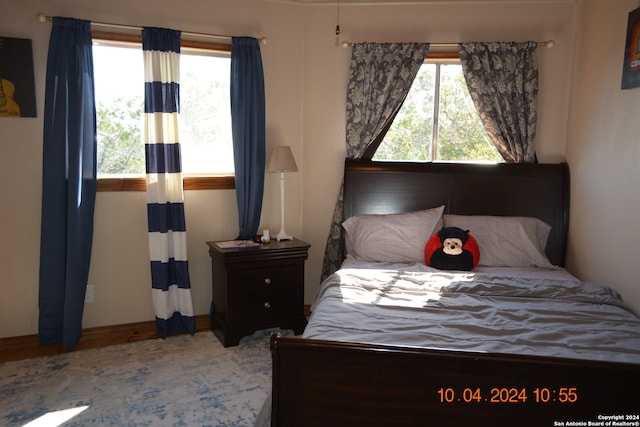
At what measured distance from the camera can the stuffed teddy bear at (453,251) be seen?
10.1 feet

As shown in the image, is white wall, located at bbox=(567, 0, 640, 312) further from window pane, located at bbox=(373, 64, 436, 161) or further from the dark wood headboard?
window pane, located at bbox=(373, 64, 436, 161)

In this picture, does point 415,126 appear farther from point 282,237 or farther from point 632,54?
point 632,54

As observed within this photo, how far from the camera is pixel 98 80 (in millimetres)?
3307

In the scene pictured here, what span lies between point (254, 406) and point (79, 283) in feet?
4.90

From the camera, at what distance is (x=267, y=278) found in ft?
11.0

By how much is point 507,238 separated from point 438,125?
1053mm

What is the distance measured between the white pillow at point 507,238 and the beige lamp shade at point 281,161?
118 cm

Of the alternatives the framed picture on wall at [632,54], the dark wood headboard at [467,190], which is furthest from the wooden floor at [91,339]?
the framed picture on wall at [632,54]

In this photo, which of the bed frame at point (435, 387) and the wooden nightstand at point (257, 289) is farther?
the wooden nightstand at point (257, 289)

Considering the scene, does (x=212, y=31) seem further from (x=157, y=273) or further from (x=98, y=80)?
(x=157, y=273)

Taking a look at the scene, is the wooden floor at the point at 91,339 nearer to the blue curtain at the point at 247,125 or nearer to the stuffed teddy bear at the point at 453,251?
the blue curtain at the point at 247,125

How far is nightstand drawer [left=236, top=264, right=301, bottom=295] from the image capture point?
3275mm

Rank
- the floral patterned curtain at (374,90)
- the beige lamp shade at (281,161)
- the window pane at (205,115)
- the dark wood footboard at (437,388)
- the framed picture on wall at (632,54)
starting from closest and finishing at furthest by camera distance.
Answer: the dark wood footboard at (437,388) < the framed picture on wall at (632,54) < the beige lamp shade at (281,161) < the window pane at (205,115) < the floral patterned curtain at (374,90)

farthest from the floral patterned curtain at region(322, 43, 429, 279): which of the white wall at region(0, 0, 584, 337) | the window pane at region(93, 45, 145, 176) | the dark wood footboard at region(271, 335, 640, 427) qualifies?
the dark wood footboard at region(271, 335, 640, 427)
